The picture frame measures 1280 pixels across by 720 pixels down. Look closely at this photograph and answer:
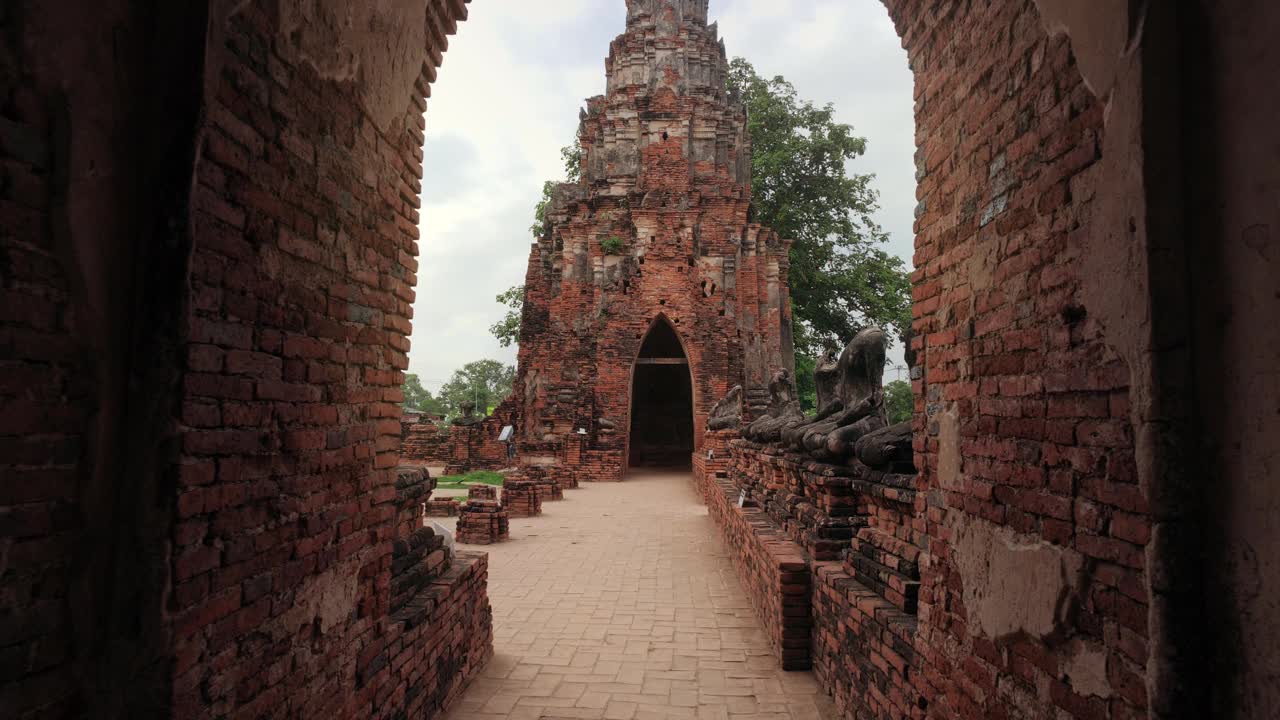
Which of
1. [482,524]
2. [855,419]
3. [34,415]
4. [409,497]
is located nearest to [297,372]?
[34,415]

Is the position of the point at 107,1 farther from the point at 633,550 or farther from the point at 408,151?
the point at 633,550

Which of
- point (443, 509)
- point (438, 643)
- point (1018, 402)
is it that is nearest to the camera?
point (1018, 402)

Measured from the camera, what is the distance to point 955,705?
7.82 feet

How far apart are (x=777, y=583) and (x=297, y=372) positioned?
3.11 meters

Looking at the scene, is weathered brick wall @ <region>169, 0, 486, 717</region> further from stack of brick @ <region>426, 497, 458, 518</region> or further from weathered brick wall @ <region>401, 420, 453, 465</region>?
weathered brick wall @ <region>401, 420, 453, 465</region>

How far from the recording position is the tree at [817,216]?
23.7 meters

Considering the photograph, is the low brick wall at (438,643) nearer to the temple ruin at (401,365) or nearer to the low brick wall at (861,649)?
the temple ruin at (401,365)

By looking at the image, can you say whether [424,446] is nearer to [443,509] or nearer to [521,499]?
[443,509]

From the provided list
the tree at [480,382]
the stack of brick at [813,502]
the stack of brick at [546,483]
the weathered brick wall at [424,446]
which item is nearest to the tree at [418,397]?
the tree at [480,382]

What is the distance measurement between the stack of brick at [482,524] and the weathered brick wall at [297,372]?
181 inches

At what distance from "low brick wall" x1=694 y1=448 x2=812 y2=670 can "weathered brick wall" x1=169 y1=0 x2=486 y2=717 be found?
7.05ft

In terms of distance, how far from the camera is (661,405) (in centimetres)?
2048

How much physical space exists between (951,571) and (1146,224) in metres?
1.45

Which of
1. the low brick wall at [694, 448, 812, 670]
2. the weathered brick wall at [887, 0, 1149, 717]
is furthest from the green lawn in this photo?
the weathered brick wall at [887, 0, 1149, 717]
